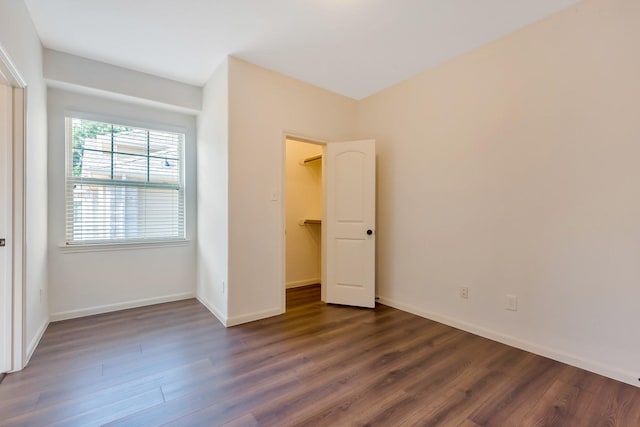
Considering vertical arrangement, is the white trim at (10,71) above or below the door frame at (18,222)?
above

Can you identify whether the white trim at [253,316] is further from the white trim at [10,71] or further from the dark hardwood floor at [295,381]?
the white trim at [10,71]

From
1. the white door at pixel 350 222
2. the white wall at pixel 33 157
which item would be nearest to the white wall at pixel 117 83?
the white wall at pixel 33 157

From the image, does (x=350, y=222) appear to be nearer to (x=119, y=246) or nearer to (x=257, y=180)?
(x=257, y=180)

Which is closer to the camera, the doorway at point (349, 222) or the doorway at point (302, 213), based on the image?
the doorway at point (349, 222)

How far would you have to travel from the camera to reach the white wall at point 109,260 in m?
2.90

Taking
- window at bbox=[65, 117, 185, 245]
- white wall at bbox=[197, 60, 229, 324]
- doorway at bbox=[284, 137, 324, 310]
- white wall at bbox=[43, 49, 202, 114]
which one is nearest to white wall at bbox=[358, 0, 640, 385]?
doorway at bbox=[284, 137, 324, 310]

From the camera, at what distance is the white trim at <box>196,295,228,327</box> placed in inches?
113

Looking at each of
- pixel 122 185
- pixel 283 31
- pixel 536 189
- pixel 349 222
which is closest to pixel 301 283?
pixel 349 222

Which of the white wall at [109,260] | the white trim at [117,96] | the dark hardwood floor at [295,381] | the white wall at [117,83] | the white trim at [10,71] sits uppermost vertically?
the white wall at [117,83]

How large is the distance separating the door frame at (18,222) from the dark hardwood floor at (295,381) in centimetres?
22

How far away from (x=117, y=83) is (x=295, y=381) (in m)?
3.37

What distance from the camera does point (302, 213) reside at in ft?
14.7

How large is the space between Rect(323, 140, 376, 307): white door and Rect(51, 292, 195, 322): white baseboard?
1.89 m

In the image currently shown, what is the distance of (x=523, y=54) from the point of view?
239cm
